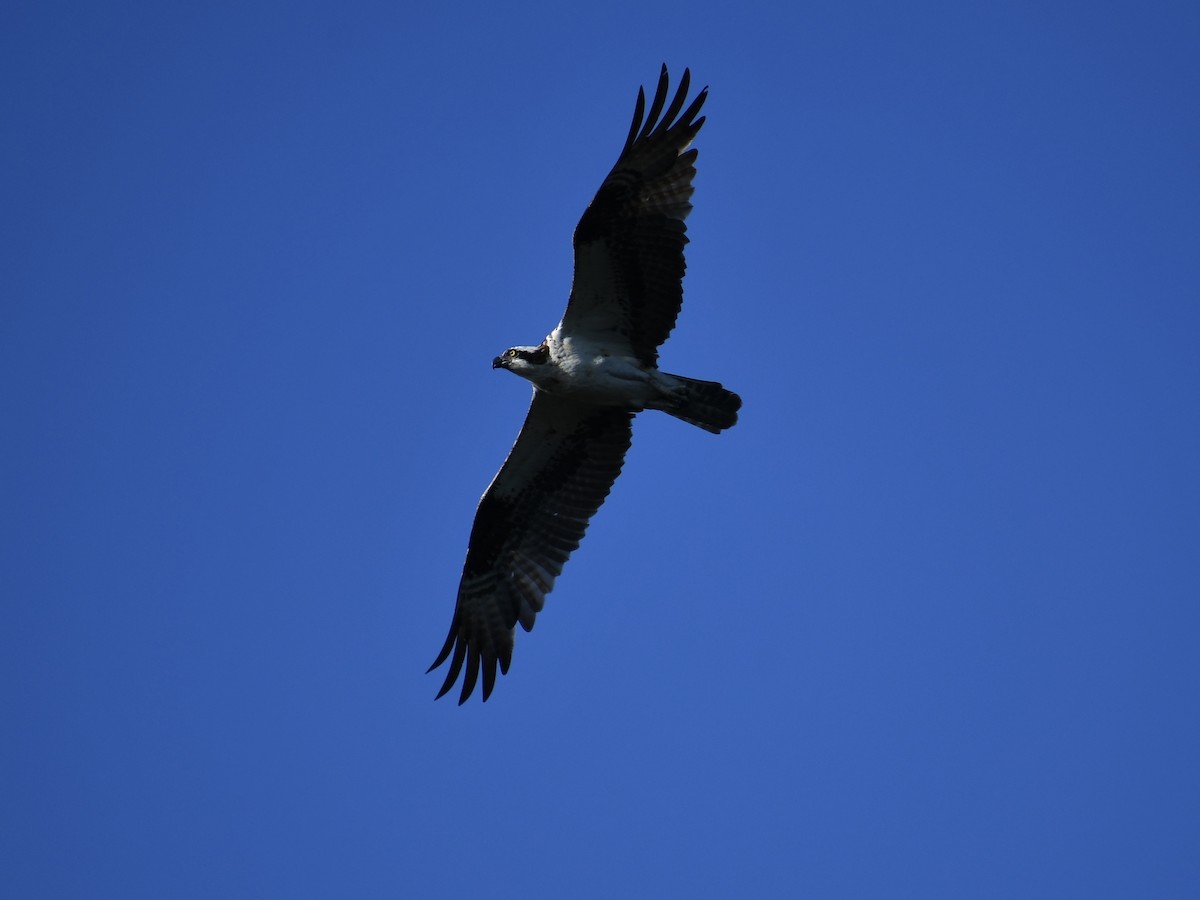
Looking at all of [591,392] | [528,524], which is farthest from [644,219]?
[528,524]

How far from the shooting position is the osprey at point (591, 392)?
12.1 meters

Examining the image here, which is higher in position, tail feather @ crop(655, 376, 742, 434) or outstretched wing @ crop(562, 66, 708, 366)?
outstretched wing @ crop(562, 66, 708, 366)

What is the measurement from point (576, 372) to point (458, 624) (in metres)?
2.98

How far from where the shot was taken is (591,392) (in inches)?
495

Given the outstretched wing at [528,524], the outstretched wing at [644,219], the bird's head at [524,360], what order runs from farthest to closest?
the outstretched wing at [528,524], the bird's head at [524,360], the outstretched wing at [644,219]

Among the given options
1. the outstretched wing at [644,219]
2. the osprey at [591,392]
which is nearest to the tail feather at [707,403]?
the osprey at [591,392]

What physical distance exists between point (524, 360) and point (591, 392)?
684mm

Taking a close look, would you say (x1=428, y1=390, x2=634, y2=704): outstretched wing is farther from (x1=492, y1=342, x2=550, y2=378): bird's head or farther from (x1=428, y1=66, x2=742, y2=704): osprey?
→ (x1=492, y1=342, x2=550, y2=378): bird's head

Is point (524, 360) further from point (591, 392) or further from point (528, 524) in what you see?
point (528, 524)

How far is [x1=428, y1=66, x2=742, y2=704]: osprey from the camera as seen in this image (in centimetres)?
1206

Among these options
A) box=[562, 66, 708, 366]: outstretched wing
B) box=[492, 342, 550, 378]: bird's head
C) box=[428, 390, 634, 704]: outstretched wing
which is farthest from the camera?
box=[428, 390, 634, 704]: outstretched wing

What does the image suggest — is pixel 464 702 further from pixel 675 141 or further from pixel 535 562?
pixel 675 141

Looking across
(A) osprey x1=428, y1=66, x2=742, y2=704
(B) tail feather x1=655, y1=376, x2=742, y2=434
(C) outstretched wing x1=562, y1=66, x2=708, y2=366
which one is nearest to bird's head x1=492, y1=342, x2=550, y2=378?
(A) osprey x1=428, y1=66, x2=742, y2=704

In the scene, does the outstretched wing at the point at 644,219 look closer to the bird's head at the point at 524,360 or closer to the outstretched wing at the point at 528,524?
the bird's head at the point at 524,360
